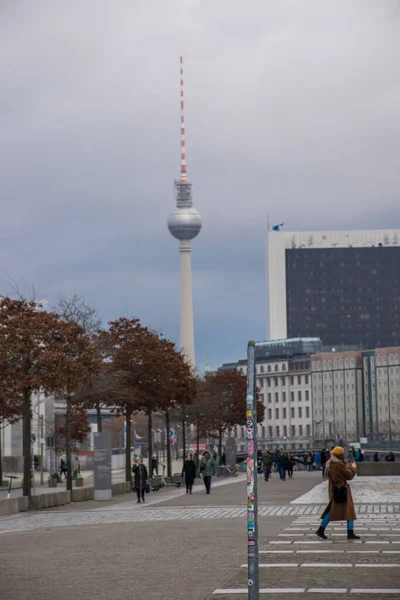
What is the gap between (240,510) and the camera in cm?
3588

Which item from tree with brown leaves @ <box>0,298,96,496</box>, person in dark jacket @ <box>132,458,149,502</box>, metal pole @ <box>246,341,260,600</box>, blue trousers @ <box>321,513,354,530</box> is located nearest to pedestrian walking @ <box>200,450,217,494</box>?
person in dark jacket @ <box>132,458,149,502</box>

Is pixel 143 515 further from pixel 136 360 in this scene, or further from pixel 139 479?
pixel 136 360

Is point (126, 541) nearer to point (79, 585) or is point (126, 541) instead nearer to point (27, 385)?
point (79, 585)

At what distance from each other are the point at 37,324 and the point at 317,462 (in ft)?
204

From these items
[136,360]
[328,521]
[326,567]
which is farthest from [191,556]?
[136,360]

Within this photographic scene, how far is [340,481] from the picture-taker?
2195cm

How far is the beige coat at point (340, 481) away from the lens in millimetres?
21891

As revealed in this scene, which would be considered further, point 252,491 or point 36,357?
point 36,357

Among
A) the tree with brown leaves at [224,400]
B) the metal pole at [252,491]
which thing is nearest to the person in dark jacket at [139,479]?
the metal pole at [252,491]

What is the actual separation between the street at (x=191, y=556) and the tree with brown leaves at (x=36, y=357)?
7443 mm

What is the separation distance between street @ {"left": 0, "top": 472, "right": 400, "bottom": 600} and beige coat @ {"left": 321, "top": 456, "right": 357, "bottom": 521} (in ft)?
1.62

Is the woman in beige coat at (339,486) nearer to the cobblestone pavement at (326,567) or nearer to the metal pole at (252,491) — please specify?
the cobblestone pavement at (326,567)

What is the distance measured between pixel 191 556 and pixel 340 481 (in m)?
3.03

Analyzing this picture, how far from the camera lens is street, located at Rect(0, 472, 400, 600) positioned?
52.5 ft
